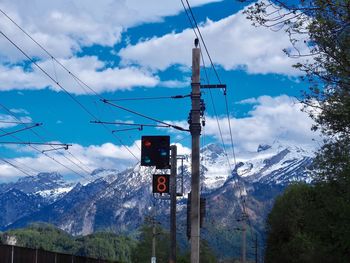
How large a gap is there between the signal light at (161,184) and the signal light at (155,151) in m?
1.71

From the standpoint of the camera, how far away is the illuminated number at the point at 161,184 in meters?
23.6

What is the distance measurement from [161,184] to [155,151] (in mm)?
2007

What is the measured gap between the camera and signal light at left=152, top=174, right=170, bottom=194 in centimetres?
2361

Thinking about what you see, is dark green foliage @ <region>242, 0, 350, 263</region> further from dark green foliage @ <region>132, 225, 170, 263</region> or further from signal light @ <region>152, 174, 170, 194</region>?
dark green foliage @ <region>132, 225, 170, 263</region>

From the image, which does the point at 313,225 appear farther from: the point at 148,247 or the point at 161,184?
the point at 148,247

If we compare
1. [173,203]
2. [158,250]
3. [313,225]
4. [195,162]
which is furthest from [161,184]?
[158,250]

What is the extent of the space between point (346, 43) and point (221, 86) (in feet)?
32.5

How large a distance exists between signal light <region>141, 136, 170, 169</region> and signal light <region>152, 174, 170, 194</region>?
5.60 ft

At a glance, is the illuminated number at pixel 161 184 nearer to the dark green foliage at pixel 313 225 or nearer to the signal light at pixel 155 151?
the signal light at pixel 155 151

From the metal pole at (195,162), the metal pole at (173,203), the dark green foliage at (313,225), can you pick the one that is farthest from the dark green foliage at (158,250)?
the metal pole at (195,162)

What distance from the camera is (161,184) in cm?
2366

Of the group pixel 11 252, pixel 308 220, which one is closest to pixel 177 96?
pixel 11 252

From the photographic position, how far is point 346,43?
1498 centimetres

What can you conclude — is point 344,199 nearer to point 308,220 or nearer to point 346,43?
point 308,220
